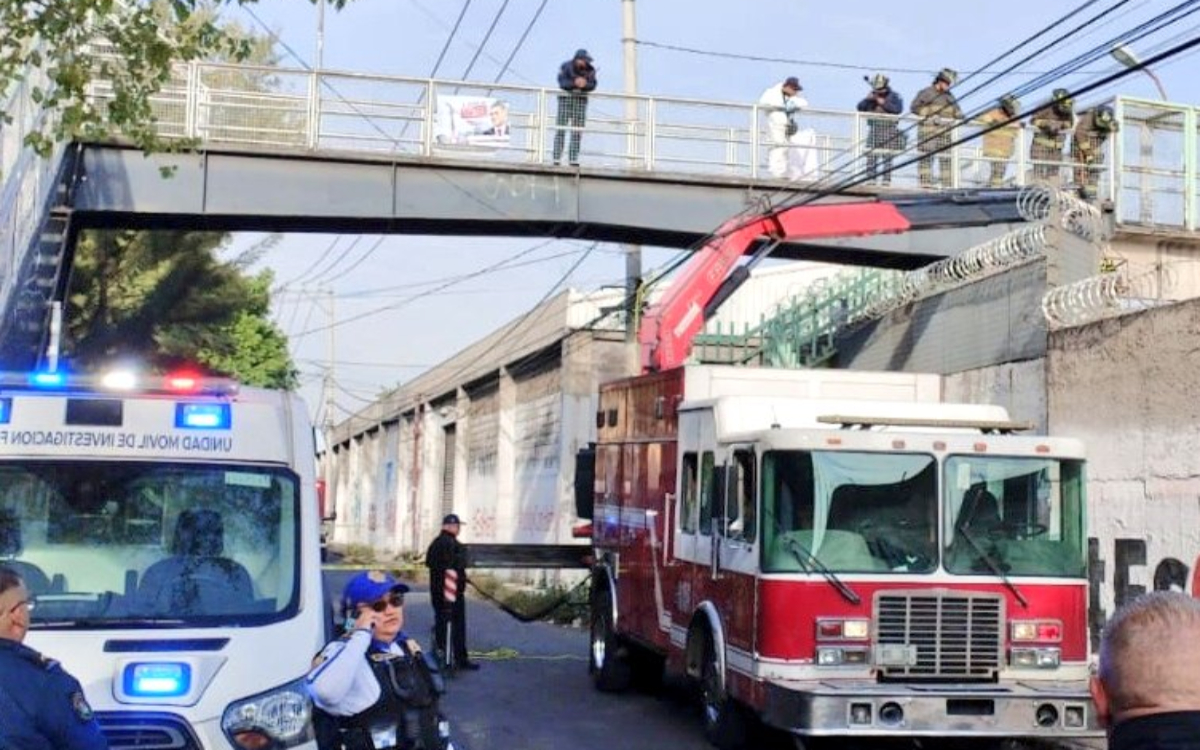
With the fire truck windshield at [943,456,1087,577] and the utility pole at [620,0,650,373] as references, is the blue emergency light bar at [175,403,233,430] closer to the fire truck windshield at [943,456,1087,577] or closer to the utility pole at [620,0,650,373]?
the fire truck windshield at [943,456,1087,577]

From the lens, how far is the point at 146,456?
680 cm

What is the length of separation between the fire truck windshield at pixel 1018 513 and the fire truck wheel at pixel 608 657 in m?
5.11

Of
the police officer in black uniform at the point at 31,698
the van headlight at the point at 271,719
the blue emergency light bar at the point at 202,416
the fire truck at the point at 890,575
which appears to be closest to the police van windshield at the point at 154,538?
the blue emergency light bar at the point at 202,416

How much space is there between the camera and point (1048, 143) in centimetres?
2269

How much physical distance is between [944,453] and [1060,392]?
5.11 meters

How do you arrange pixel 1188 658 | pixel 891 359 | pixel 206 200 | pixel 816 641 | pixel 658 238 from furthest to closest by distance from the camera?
pixel 658 238
pixel 206 200
pixel 891 359
pixel 816 641
pixel 1188 658

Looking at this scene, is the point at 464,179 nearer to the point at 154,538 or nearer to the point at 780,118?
the point at 780,118

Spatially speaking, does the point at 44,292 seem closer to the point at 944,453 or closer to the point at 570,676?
the point at 570,676

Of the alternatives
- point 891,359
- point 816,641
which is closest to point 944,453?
point 816,641

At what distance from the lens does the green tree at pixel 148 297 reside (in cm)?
2823

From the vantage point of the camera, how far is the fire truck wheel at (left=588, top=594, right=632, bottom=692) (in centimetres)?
1471

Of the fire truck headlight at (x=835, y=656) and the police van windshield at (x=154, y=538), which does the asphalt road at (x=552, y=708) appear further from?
the police van windshield at (x=154, y=538)

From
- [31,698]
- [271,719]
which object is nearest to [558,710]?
[271,719]

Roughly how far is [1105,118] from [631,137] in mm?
7175
